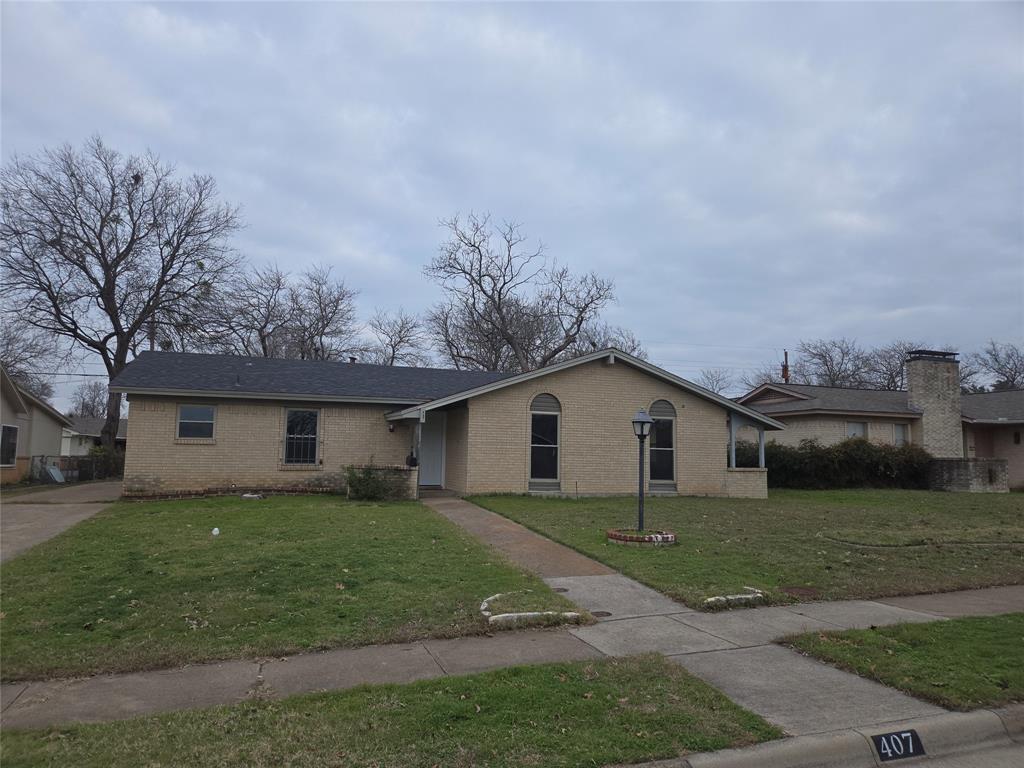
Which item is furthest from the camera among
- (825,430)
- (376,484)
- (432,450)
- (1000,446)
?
(1000,446)

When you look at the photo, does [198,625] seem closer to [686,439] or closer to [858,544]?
[858,544]

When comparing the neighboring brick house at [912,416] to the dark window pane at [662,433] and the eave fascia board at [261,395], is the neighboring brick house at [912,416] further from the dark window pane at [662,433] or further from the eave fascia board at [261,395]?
the eave fascia board at [261,395]

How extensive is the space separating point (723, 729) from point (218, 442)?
17613 mm

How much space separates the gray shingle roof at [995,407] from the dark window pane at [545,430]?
70.6 ft

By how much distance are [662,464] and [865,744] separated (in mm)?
16072

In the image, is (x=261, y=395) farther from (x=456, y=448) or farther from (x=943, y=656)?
(x=943, y=656)

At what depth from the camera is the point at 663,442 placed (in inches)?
803

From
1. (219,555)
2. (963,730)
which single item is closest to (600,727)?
(963,730)

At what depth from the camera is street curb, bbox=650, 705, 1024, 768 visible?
4152 mm

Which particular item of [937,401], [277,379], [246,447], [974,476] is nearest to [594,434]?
[277,379]

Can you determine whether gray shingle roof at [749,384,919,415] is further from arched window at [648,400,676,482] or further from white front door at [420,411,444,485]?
white front door at [420,411,444,485]

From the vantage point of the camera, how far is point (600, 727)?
4480 mm

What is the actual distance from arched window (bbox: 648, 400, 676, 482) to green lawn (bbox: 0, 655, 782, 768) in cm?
1523

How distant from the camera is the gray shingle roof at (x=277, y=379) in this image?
1909 centimetres
